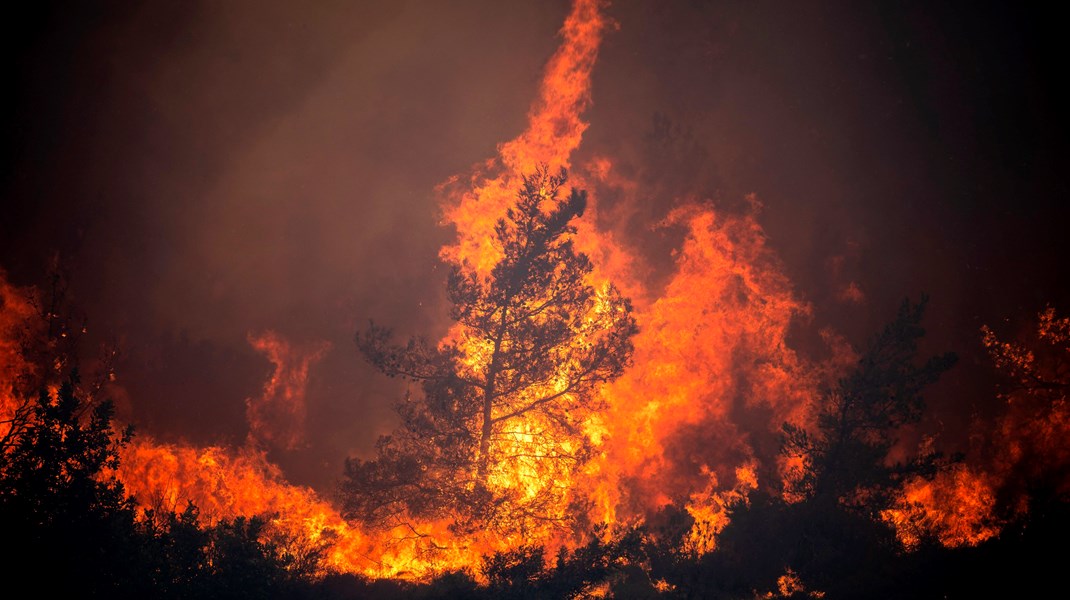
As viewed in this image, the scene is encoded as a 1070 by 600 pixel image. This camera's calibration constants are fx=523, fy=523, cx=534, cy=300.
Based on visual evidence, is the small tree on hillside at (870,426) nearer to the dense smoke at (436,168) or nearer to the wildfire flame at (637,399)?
the wildfire flame at (637,399)

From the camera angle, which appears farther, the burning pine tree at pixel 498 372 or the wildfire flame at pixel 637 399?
the wildfire flame at pixel 637 399

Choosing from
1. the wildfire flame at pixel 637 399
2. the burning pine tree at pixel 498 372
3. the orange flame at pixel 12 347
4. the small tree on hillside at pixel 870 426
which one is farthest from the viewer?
the orange flame at pixel 12 347

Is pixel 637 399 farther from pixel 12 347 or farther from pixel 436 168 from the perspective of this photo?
pixel 12 347

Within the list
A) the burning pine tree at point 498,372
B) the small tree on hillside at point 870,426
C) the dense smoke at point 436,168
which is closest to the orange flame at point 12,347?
the dense smoke at point 436,168

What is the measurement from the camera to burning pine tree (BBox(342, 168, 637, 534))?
1273cm

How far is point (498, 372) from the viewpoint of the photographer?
13.5m

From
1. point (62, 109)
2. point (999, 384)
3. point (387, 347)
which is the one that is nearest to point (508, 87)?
point (387, 347)

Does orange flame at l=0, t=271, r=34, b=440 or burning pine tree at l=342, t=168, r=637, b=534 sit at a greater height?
orange flame at l=0, t=271, r=34, b=440

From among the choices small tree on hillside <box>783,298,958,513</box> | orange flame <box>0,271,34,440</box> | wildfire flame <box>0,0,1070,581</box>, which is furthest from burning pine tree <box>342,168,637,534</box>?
orange flame <box>0,271,34,440</box>

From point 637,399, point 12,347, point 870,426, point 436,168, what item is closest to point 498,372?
point 637,399

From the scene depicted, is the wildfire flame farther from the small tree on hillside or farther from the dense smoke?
the small tree on hillside

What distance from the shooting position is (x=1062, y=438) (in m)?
17.8

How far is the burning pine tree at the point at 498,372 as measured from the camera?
501 inches

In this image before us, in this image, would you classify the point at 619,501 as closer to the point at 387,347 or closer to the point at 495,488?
the point at 495,488
